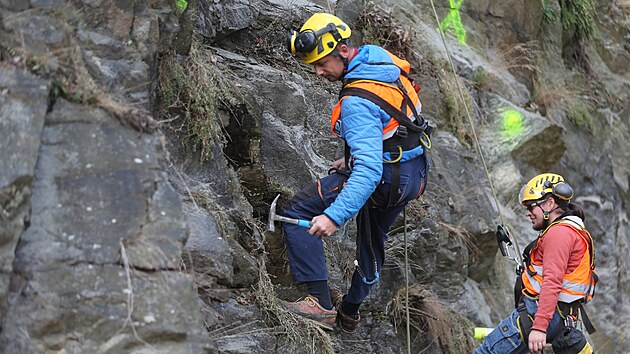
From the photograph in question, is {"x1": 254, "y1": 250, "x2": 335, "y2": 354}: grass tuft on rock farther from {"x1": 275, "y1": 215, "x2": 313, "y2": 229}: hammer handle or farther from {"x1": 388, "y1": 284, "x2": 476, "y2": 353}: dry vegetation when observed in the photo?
{"x1": 388, "y1": 284, "x2": 476, "y2": 353}: dry vegetation

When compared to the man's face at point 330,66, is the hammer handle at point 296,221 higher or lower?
lower

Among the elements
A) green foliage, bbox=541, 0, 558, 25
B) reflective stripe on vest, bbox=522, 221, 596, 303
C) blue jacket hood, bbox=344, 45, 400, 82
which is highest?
blue jacket hood, bbox=344, 45, 400, 82

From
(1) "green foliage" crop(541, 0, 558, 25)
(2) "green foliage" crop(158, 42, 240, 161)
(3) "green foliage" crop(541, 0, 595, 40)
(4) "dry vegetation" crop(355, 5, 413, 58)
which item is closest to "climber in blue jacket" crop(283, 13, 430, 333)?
(2) "green foliage" crop(158, 42, 240, 161)

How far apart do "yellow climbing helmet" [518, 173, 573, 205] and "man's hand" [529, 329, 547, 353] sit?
102 cm

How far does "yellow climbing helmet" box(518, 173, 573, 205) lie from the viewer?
604cm

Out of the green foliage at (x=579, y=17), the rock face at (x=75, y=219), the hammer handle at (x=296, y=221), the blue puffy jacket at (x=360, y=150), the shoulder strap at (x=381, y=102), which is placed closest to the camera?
the rock face at (x=75, y=219)

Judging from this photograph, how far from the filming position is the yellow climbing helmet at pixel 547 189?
6039mm

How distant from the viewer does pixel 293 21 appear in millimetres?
8234

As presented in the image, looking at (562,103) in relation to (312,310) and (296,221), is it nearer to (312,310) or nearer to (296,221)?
(312,310)

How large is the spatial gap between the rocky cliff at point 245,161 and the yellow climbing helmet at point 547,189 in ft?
5.03

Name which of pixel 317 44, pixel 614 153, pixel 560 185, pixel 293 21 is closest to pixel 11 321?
pixel 317 44

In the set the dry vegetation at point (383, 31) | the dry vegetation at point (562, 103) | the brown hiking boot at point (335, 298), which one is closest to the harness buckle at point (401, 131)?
the brown hiking boot at point (335, 298)

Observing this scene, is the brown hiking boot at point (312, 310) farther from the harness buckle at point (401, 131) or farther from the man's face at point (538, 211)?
the man's face at point (538, 211)

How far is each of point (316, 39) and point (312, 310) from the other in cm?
200
